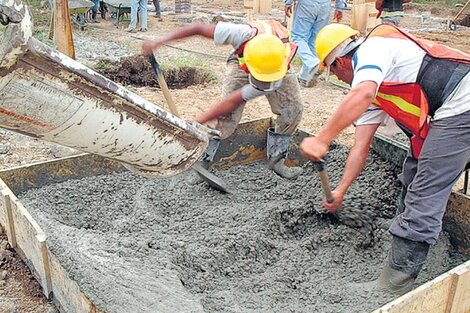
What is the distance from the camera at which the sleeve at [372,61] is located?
2.73 meters

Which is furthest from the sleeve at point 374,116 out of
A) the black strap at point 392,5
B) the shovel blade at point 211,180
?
the black strap at point 392,5

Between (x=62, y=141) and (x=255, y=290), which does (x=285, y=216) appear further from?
(x=62, y=141)

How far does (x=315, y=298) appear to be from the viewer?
121 inches

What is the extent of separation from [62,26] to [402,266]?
3.94 meters

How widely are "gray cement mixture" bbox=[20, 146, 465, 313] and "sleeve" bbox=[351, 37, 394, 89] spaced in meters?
1.19

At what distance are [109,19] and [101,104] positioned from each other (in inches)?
528

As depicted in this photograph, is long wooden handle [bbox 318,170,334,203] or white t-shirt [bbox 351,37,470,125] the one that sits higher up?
white t-shirt [bbox 351,37,470,125]

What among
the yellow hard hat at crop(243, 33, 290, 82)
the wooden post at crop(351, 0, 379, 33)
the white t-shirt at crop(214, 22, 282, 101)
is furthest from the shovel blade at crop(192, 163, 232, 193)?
the wooden post at crop(351, 0, 379, 33)

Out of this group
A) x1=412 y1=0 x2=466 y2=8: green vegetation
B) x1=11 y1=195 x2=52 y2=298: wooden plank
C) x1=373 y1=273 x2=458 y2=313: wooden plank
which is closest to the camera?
x1=373 y1=273 x2=458 y2=313: wooden plank

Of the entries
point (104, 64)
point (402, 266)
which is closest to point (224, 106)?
point (402, 266)

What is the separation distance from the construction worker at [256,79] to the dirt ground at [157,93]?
4.99 feet

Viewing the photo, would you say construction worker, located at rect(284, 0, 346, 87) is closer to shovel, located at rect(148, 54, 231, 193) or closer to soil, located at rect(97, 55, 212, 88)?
soil, located at rect(97, 55, 212, 88)

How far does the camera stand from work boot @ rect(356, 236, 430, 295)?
2.98m

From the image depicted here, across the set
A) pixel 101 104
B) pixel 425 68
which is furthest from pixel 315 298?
pixel 101 104
